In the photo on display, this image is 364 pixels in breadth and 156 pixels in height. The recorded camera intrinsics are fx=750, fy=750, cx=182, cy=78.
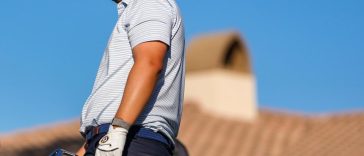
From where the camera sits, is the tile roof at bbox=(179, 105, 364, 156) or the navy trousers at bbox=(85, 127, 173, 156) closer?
the navy trousers at bbox=(85, 127, 173, 156)

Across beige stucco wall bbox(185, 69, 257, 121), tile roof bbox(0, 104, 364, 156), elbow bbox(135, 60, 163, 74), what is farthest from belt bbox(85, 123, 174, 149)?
beige stucco wall bbox(185, 69, 257, 121)

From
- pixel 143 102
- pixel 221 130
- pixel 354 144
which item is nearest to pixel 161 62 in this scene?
pixel 143 102

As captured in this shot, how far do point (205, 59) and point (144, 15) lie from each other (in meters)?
15.0

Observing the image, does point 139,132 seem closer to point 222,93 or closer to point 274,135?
point 274,135

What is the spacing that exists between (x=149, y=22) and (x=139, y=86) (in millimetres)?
276

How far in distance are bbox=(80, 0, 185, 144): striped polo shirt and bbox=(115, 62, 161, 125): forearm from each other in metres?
0.11

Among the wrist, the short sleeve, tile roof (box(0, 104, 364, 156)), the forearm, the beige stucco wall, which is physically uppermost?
the short sleeve

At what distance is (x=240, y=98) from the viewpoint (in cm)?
1792

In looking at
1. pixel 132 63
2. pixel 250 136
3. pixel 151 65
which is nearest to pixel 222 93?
pixel 250 136

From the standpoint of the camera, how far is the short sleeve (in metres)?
2.64

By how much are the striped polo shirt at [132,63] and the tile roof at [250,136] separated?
8692mm

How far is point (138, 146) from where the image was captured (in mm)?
2602

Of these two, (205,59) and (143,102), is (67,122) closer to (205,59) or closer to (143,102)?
(205,59)

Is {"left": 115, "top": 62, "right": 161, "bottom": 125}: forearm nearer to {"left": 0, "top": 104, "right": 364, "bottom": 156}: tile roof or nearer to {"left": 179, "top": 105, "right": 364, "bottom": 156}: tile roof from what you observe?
{"left": 0, "top": 104, "right": 364, "bottom": 156}: tile roof
